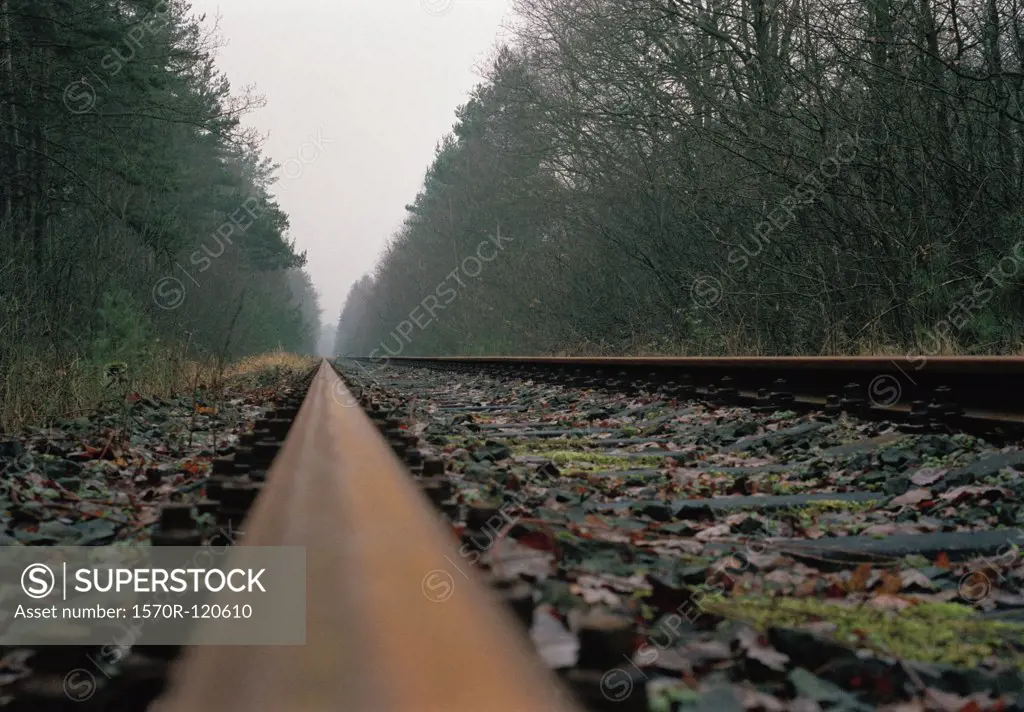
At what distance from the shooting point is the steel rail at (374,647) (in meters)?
1.19

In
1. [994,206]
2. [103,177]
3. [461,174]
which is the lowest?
[994,206]

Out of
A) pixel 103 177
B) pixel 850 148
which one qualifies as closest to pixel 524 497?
pixel 850 148

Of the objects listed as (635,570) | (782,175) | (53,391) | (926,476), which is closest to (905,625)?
(635,570)

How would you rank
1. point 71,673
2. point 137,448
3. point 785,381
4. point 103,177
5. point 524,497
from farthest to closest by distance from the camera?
point 103,177
point 785,381
point 137,448
point 524,497
point 71,673

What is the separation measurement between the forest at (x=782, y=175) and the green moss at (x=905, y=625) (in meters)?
6.20

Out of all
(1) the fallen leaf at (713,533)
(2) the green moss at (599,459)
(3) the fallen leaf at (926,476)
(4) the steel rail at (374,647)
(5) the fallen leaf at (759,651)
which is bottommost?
(2) the green moss at (599,459)

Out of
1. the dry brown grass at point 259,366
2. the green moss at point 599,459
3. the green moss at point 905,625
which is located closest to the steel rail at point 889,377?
the green moss at point 599,459

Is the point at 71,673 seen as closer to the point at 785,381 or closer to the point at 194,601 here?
the point at 194,601

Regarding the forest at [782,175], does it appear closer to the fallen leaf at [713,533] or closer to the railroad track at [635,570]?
the railroad track at [635,570]

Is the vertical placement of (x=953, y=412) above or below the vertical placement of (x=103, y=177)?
below

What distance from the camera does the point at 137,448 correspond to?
14.3ft

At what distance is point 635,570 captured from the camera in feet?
6.21

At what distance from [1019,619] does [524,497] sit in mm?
1420

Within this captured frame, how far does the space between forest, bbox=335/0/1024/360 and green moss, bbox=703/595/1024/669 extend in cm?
620
